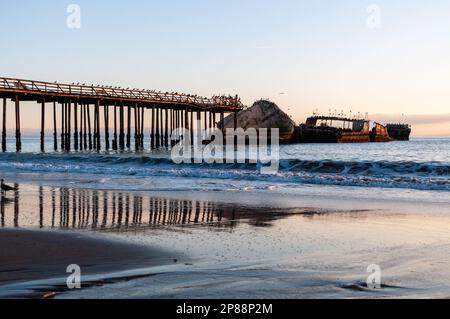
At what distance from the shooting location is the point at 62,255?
29.4 feet

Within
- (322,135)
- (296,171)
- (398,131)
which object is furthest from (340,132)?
(296,171)

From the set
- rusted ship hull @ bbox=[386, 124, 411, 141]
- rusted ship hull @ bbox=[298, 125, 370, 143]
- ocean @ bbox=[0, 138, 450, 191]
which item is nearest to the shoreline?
ocean @ bbox=[0, 138, 450, 191]

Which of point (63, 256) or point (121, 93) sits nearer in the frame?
point (63, 256)

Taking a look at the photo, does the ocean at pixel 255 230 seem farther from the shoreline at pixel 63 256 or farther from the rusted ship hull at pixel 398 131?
the rusted ship hull at pixel 398 131

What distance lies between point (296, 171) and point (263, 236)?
21028mm

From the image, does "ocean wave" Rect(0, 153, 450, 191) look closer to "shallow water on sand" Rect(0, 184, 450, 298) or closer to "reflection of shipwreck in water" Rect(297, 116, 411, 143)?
"shallow water on sand" Rect(0, 184, 450, 298)

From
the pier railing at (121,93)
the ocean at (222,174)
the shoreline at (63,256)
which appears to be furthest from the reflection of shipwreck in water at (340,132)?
the shoreline at (63,256)

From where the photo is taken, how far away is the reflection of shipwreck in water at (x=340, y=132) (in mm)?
102188

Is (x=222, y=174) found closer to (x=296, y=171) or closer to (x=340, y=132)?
(x=296, y=171)

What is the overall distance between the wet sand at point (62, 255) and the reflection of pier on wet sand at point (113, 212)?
1.44 meters

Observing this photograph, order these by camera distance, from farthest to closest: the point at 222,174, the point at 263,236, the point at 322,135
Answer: the point at 322,135 → the point at 222,174 → the point at 263,236

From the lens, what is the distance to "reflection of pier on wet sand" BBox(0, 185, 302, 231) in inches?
484

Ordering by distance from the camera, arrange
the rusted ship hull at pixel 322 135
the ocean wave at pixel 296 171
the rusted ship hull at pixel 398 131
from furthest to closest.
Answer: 1. the rusted ship hull at pixel 398 131
2. the rusted ship hull at pixel 322 135
3. the ocean wave at pixel 296 171

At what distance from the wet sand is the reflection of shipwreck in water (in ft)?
305
